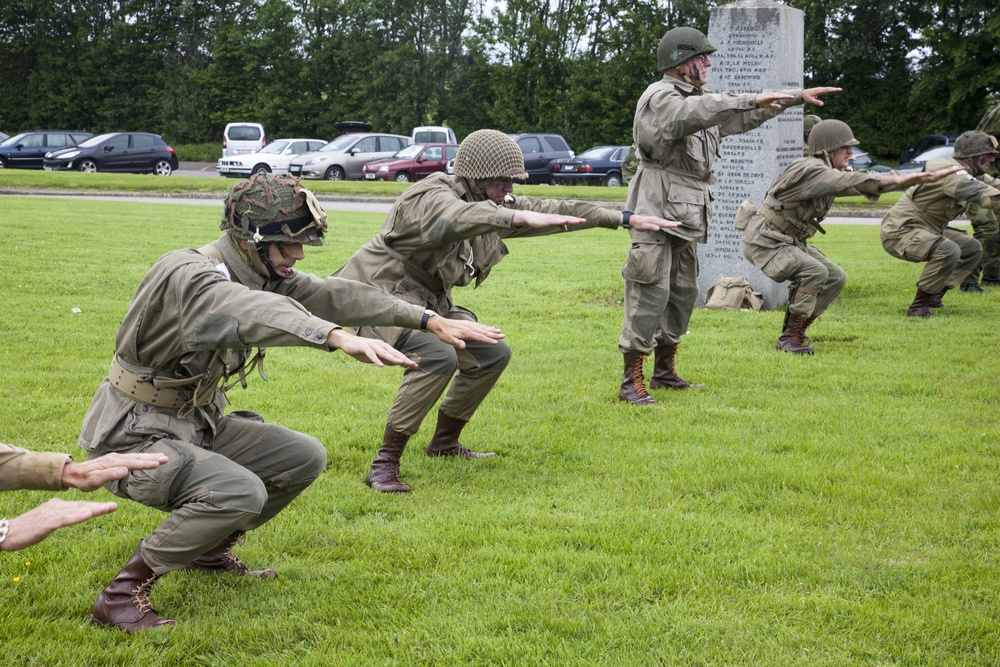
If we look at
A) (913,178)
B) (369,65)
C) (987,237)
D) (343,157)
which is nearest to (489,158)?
(913,178)

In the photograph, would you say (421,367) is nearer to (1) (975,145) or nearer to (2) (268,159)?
(1) (975,145)

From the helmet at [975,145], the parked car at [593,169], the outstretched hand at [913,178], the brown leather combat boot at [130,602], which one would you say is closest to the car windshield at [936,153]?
the parked car at [593,169]

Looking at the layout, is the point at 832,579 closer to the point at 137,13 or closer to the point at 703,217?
the point at 703,217

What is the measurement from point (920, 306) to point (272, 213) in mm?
9350

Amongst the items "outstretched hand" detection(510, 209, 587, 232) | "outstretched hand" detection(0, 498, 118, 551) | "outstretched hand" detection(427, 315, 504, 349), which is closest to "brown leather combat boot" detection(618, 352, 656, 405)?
"outstretched hand" detection(510, 209, 587, 232)

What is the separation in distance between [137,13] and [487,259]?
56.0 meters

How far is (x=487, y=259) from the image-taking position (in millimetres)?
6246

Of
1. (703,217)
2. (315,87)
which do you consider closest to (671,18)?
(315,87)

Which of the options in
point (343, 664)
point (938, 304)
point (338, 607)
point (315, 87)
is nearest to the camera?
point (343, 664)

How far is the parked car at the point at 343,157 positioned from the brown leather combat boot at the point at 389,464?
28.6 meters

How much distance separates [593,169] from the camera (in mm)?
34844

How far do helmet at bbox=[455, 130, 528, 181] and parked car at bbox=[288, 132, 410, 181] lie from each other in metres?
28.5

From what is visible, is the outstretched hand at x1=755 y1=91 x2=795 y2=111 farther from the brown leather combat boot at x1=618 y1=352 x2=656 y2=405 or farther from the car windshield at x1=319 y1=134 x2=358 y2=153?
the car windshield at x1=319 y1=134 x2=358 y2=153

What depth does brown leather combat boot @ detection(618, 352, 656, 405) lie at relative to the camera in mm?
7914
